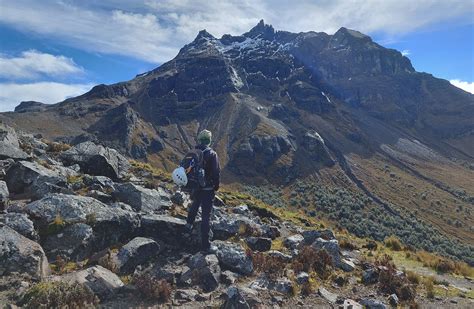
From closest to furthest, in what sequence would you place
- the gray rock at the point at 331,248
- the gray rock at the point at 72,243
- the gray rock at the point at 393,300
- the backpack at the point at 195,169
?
the gray rock at the point at 72,243, the gray rock at the point at 393,300, the backpack at the point at 195,169, the gray rock at the point at 331,248

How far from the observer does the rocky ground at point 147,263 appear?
10.5m

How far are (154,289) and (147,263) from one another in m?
2.06

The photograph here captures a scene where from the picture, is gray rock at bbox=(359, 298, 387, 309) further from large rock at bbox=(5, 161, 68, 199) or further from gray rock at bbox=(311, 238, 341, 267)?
large rock at bbox=(5, 161, 68, 199)

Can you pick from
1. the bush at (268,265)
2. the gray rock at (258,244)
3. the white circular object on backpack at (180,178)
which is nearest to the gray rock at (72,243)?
the white circular object on backpack at (180,178)

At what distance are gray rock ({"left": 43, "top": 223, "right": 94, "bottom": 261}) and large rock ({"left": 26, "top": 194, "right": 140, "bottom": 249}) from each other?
0.29 meters

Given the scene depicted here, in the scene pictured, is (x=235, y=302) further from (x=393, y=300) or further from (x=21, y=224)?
(x=21, y=224)

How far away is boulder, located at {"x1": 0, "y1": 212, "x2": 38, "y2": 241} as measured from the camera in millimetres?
11969

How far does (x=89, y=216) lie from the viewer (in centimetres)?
1327

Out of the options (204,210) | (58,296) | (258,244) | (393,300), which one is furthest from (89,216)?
(393,300)

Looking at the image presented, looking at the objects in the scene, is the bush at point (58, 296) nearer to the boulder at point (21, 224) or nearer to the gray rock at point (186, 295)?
the gray rock at point (186, 295)

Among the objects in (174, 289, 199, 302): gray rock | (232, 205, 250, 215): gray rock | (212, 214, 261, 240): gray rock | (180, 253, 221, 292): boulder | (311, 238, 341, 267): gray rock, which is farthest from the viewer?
(232, 205, 250, 215): gray rock

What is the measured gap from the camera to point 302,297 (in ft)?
40.0

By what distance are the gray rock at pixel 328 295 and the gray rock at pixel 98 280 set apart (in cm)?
577

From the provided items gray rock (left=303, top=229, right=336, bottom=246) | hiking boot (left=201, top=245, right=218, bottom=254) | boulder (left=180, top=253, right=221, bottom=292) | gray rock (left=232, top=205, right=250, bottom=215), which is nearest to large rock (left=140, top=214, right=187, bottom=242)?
hiking boot (left=201, top=245, right=218, bottom=254)
